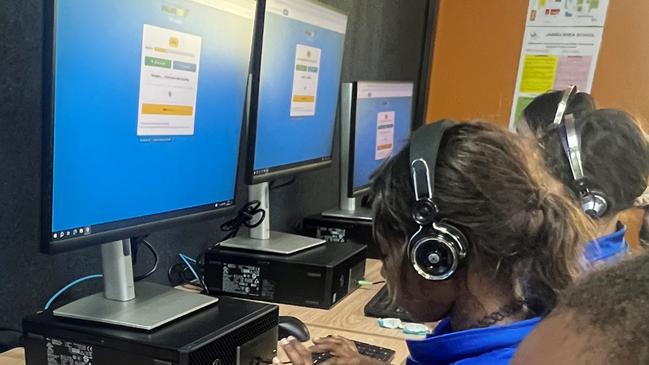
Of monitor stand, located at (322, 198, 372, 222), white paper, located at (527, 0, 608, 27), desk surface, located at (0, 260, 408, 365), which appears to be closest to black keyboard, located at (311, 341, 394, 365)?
desk surface, located at (0, 260, 408, 365)

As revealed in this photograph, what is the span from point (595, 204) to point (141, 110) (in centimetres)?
92

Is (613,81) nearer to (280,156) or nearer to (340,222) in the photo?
(340,222)

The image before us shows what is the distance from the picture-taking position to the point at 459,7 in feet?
9.53

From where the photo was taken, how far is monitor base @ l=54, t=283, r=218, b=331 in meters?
0.93

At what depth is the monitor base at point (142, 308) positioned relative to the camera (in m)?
0.93

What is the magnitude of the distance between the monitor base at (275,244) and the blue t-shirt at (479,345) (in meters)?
0.52

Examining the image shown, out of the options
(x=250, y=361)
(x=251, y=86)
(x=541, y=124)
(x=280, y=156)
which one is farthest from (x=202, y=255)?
(x=541, y=124)

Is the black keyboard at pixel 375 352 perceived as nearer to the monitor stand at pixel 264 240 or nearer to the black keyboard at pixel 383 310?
the black keyboard at pixel 383 310

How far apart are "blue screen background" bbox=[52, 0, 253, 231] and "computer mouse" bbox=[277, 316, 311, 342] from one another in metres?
0.24

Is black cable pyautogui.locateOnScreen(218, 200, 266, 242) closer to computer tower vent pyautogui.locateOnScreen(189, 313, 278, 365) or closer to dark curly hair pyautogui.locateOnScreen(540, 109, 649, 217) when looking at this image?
computer tower vent pyautogui.locateOnScreen(189, 313, 278, 365)

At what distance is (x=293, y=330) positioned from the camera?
3.90 ft

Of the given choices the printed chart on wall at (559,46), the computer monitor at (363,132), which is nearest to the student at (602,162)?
the computer monitor at (363,132)

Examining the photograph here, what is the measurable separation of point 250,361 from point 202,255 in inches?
19.8

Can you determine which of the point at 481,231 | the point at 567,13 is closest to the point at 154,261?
the point at 481,231
